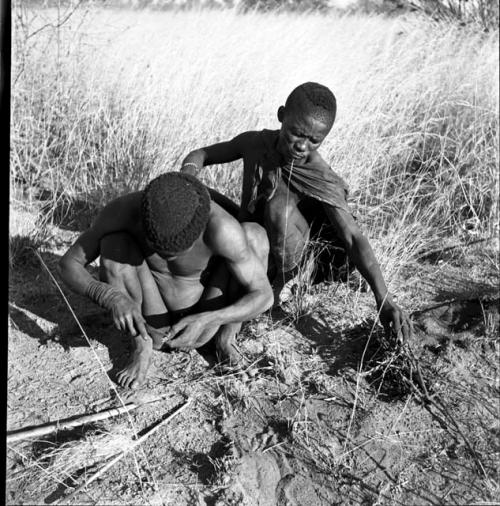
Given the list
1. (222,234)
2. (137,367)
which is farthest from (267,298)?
(137,367)

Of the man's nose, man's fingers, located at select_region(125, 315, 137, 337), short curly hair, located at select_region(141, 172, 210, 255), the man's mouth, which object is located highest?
the man's nose

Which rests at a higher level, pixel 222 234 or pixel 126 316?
pixel 222 234

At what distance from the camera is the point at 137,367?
2.79m

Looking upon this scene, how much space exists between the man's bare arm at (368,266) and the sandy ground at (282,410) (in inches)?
4.6

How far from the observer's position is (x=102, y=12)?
5.98m

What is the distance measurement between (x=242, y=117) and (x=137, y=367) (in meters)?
2.52

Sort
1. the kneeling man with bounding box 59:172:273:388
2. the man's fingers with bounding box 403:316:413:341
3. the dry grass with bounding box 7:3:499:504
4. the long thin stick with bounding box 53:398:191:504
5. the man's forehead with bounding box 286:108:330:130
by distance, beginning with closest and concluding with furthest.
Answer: the long thin stick with bounding box 53:398:191:504 < the dry grass with bounding box 7:3:499:504 < the kneeling man with bounding box 59:172:273:388 < the man's fingers with bounding box 403:316:413:341 < the man's forehead with bounding box 286:108:330:130

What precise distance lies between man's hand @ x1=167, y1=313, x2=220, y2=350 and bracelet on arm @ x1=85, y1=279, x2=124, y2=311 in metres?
0.29

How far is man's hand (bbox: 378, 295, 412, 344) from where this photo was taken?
2793 millimetres

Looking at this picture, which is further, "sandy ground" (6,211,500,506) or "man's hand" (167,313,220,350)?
"man's hand" (167,313,220,350)

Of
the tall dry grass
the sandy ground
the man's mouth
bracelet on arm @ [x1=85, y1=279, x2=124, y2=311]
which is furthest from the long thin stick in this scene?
the tall dry grass

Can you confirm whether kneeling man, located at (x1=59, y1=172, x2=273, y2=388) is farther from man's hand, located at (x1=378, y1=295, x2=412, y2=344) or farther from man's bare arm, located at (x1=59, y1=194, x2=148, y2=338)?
man's hand, located at (x1=378, y1=295, x2=412, y2=344)

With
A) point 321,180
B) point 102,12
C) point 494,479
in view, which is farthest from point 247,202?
point 102,12

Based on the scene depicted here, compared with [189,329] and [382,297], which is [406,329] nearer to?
[382,297]
